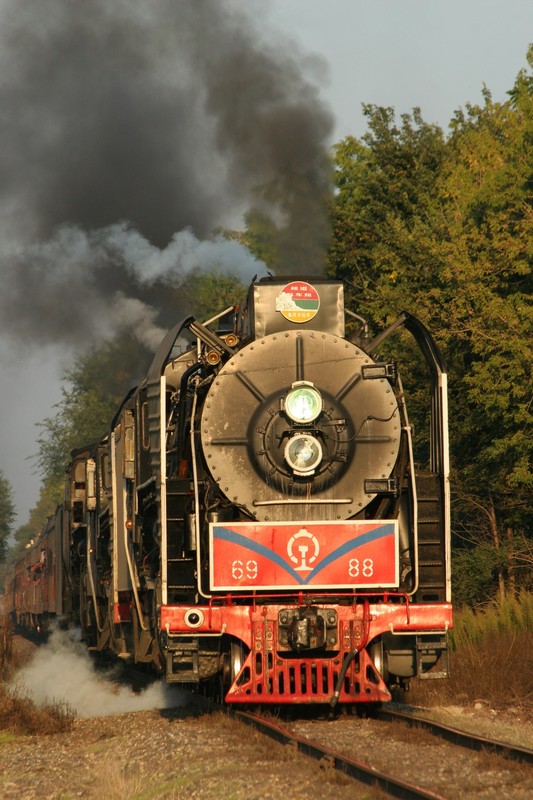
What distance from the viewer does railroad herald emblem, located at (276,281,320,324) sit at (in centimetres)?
1051

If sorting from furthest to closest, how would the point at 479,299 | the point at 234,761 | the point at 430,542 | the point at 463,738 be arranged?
1. the point at 479,299
2. the point at 430,542
3. the point at 463,738
4. the point at 234,761

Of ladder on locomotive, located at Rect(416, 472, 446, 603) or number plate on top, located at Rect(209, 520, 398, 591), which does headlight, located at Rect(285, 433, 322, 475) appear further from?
ladder on locomotive, located at Rect(416, 472, 446, 603)

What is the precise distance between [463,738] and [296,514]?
8.70 feet

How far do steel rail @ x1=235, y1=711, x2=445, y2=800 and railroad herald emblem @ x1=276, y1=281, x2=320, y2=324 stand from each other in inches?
146

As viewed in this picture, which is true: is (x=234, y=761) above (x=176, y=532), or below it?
below

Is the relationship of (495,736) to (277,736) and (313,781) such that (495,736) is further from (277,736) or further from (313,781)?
(313,781)

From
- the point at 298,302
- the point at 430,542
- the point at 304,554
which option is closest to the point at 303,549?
the point at 304,554

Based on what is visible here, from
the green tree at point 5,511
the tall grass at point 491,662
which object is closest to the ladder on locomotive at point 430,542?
the tall grass at point 491,662

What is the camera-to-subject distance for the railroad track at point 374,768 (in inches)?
257

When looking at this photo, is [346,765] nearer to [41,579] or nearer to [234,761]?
[234,761]

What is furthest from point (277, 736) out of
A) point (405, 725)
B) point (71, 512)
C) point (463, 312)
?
point (463, 312)

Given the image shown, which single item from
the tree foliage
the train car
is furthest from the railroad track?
the train car

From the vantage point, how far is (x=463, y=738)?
8234 millimetres

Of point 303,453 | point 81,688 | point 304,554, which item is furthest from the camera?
point 81,688
